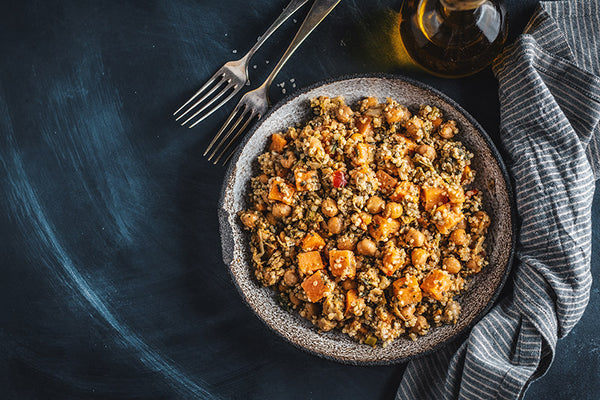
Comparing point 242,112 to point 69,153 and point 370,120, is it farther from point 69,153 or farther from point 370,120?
point 69,153

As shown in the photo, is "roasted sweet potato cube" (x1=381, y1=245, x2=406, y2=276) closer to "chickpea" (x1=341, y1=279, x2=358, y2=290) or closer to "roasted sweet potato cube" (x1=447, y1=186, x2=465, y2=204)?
"chickpea" (x1=341, y1=279, x2=358, y2=290)

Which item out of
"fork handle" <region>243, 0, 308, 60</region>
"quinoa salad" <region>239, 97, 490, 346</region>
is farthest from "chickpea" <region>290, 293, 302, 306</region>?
"fork handle" <region>243, 0, 308, 60</region>

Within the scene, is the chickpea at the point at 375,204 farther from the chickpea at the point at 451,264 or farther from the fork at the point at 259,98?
the fork at the point at 259,98

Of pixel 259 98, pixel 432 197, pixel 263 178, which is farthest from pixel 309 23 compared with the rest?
pixel 432 197

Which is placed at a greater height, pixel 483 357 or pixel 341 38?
pixel 341 38

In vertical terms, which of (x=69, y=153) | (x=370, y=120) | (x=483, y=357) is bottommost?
(x=483, y=357)

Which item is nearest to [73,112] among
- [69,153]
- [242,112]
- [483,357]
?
[69,153]

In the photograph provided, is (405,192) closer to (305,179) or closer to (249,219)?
(305,179)
